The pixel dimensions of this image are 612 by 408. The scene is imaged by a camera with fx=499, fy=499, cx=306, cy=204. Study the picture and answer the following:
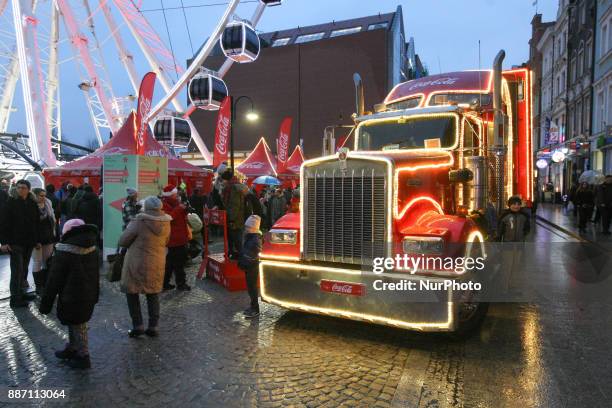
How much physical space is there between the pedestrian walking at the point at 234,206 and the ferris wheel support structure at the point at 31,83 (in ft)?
40.1

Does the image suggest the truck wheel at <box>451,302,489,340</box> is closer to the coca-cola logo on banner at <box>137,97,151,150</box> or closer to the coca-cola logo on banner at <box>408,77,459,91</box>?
the coca-cola logo on banner at <box>408,77,459,91</box>

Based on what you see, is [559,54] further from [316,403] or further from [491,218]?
[316,403]

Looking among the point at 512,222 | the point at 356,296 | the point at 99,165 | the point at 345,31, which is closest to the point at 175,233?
the point at 356,296

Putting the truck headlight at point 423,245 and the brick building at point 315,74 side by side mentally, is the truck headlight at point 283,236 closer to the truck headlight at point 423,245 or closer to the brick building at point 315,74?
the truck headlight at point 423,245

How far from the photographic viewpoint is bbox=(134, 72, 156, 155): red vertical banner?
47.7 feet

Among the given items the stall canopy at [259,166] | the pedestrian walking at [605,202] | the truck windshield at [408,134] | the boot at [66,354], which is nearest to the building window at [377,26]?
the stall canopy at [259,166]

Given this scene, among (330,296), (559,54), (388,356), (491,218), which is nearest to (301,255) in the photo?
(330,296)

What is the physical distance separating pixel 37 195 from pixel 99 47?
29591 millimetres

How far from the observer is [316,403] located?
3.90m

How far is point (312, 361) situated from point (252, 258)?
185cm

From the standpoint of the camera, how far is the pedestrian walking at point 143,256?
5.32 meters

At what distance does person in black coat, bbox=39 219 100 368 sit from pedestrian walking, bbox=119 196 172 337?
0.68 meters

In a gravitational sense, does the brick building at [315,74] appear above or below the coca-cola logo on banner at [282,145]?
above

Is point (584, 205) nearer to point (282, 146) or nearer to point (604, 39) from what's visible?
point (282, 146)
